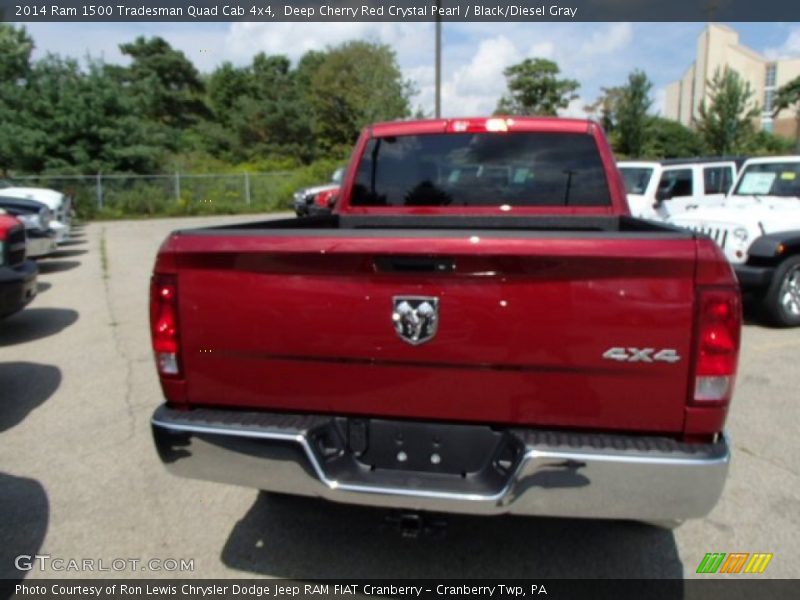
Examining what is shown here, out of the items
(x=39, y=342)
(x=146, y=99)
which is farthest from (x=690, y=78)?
(x=39, y=342)

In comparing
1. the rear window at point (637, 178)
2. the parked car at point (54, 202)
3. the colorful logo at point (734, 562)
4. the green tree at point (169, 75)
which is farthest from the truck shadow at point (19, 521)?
the green tree at point (169, 75)

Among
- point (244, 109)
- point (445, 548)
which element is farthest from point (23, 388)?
point (244, 109)

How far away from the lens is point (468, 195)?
13.3 ft

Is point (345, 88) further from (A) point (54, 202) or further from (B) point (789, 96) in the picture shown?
(A) point (54, 202)

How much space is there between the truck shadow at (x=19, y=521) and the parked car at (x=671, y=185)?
9.84 meters

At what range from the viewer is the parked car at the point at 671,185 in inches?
440

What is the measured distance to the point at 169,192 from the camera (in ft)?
83.6

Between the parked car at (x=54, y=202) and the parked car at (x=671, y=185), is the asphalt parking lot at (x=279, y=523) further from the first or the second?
the parked car at (x=54, y=202)

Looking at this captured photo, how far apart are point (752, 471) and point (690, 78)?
84722 millimetres

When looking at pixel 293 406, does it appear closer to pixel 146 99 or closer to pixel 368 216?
pixel 368 216

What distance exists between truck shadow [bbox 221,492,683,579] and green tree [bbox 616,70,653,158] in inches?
1403

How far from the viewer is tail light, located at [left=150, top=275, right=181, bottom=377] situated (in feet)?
8.21

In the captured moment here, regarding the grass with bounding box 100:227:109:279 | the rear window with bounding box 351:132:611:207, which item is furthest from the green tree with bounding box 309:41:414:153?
the rear window with bounding box 351:132:611:207

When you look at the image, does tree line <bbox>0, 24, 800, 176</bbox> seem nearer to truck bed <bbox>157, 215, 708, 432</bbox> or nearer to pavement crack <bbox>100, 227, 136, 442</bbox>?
pavement crack <bbox>100, 227, 136, 442</bbox>
